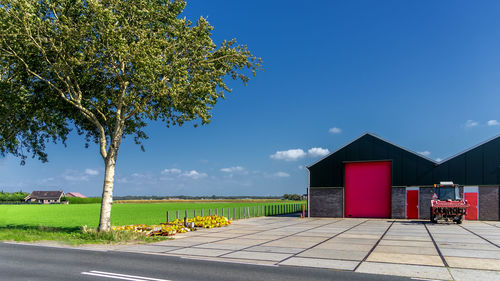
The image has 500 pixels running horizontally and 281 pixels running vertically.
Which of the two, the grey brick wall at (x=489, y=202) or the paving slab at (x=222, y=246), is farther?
the grey brick wall at (x=489, y=202)

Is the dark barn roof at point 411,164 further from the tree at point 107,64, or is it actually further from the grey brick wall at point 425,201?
the tree at point 107,64

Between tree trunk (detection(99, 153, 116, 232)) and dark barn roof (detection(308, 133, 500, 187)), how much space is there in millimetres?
22500

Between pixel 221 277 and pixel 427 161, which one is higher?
pixel 427 161

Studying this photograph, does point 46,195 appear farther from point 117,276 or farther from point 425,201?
point 117,276

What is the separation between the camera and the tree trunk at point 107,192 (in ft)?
59.5

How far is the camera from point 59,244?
15.9 m

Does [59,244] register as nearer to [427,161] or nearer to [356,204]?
[356,204]

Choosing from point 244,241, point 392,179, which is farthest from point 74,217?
point 392,179

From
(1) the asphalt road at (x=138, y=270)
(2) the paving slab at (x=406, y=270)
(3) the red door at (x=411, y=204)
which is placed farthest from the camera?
(3) the red door at (x=411, y=204)

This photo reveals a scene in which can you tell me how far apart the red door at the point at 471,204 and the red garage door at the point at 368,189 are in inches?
244

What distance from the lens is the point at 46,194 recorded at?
5276 inches

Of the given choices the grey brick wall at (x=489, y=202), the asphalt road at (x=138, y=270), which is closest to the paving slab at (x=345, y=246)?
the asphalt road at (x=138, y=270)

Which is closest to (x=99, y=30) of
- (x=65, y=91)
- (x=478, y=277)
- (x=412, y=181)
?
(x=65, y=91)

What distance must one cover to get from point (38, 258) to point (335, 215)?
2832cm
